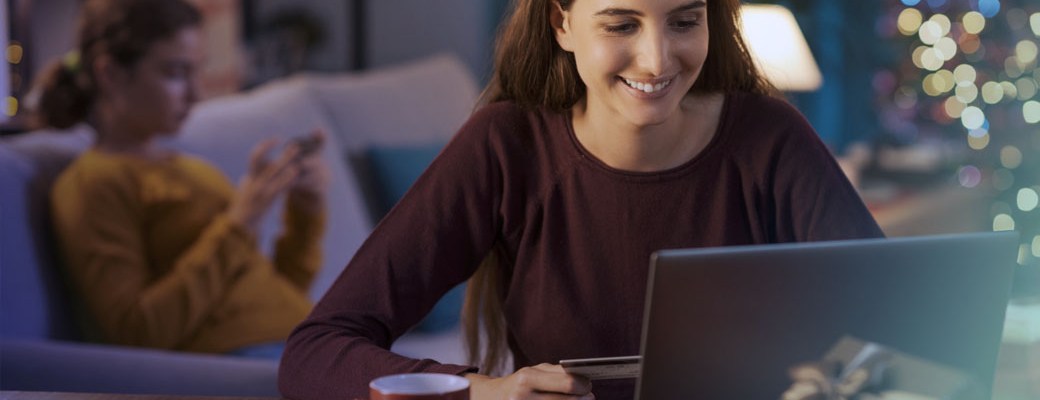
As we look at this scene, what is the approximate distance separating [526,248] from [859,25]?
3702 mm

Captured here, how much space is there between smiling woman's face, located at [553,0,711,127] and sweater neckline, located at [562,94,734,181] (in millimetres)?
82

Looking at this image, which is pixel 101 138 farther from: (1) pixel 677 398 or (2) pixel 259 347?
(1) pixel 677 398

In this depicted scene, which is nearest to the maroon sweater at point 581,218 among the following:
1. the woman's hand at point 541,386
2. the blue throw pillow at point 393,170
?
the woman's hand at point 541,386

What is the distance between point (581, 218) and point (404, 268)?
0.20 meters

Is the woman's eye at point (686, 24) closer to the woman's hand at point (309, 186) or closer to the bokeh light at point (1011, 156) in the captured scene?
the woman's hand at point (309, 186)

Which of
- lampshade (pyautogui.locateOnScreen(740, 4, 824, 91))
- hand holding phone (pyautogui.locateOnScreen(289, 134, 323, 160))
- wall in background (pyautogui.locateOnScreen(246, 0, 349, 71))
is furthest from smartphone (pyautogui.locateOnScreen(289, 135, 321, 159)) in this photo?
lampshade (pyautogui.locateOnScreen(740, 4, 824, 91))

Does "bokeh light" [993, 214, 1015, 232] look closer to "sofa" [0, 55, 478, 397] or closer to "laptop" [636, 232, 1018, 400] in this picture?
"sofa" [0, 55, 478, 397]


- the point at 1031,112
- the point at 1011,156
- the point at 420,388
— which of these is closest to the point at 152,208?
the point at 420,388

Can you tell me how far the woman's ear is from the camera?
4.32 ft

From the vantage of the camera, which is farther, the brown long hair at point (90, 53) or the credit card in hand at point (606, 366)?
the brown long hair at point (90, 53)

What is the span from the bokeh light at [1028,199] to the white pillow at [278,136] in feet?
7.81

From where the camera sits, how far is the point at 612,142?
4.35ft

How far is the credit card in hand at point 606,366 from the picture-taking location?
3.11ft

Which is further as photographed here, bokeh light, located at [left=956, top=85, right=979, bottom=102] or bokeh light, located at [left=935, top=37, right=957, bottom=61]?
bokeh light, located at [left=935, top=37, right=957, bottom=61]
